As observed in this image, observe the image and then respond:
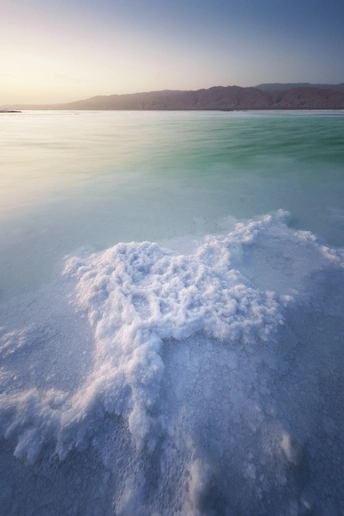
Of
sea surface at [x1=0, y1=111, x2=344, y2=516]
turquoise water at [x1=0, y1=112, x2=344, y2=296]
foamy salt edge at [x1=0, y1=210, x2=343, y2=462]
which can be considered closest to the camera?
sea surface at [x1=0, y1=111, x2=344, y2=516]

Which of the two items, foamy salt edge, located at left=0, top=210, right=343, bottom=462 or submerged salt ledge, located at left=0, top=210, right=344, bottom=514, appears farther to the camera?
foamy salt edge, located at left=0, top=210, right=343, bottom=462

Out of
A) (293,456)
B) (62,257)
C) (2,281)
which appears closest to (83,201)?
(62,257)

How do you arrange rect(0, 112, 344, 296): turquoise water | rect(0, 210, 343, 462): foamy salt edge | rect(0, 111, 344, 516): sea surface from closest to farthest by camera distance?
rect(0, 111, 344, 516): sea surface → rect(0, 210, 343, 462): foamy salt edge → rect(0, 112, 344, 296): turquoise water

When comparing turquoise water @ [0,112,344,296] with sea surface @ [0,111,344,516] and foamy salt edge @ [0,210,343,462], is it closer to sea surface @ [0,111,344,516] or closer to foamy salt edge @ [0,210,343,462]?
sea surface @ [0,111,344,516]

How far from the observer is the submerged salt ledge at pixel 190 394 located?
4.44ft

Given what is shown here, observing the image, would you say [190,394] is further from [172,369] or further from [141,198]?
[141,198]

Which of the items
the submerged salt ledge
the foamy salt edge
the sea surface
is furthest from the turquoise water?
the submerged salt ledge

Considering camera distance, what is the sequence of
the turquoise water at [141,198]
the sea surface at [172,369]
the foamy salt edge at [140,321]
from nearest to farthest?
1. the sea surface at [172,369]
2. the foamy salt edge at [140,321]
3. the turquoise water at [141,198]

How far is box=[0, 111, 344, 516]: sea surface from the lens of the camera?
135 cm

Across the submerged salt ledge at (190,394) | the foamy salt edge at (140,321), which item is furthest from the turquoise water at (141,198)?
the submerged salt ledge at (190,394)

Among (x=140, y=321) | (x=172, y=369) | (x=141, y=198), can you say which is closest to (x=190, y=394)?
(x=172, y=369)

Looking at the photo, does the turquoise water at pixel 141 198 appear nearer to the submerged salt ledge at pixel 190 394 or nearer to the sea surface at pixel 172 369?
the sea surface at pixel 172 369

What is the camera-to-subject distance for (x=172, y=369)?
6.13 feet

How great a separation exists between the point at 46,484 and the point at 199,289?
1869mm
